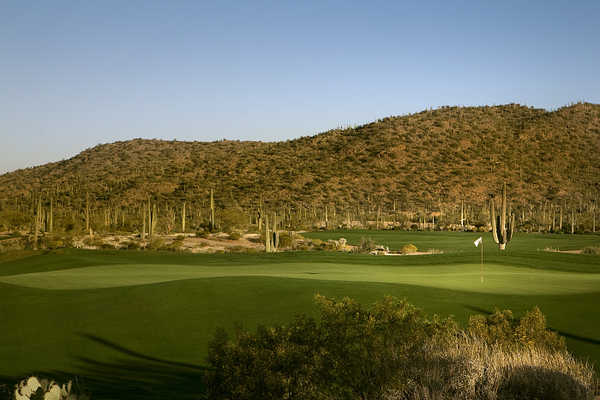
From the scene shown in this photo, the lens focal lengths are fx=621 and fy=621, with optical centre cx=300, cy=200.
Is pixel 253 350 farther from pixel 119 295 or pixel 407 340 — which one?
pixel 119 295

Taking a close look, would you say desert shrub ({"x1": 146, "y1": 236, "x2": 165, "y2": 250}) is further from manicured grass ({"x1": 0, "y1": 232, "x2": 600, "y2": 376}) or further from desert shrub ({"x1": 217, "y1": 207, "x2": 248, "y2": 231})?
manicured grass ({"x1": 0, "y1": 232, "x2": 600, "y2": 376})

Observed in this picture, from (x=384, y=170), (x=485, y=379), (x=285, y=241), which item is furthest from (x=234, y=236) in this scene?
(x=485, y=379)

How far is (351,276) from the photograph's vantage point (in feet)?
78.2

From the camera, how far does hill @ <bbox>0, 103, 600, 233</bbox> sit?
79.3m

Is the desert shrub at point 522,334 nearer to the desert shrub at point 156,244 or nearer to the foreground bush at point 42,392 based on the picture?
the foreground bush at point 42,392

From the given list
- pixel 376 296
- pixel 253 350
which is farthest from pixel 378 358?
pixel 376 296

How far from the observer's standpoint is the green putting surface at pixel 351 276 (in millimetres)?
20094

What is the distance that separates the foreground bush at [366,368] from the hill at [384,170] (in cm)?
6813

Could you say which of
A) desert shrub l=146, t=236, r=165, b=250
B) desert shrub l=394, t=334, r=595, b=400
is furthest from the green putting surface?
desert shrub l=146, t=236, r=165, b=250

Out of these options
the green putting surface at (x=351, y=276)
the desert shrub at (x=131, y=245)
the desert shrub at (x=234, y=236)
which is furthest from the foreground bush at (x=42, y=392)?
the desert shrub at (x=234, y=236)

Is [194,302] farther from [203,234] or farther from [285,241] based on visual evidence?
[203,234]

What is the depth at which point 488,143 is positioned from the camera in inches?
3556

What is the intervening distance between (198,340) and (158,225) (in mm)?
48580

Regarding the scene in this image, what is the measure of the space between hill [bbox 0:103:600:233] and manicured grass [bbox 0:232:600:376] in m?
51.9
